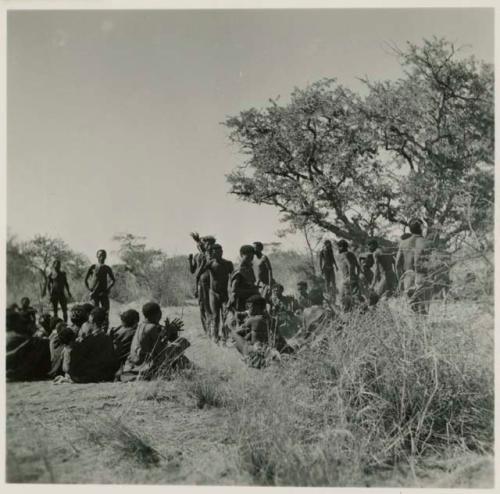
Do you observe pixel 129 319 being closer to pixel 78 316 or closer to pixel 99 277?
pixel 78 316

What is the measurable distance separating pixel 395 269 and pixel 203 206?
3.11 metres

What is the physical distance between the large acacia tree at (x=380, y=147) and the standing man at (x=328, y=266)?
777 millimetres

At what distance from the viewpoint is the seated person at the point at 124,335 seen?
21.8 ft

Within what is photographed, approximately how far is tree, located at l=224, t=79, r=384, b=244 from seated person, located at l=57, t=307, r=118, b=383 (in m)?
4.02

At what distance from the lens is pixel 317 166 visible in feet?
32.1

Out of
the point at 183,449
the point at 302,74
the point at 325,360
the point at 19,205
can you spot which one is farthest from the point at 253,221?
the point at 183,449

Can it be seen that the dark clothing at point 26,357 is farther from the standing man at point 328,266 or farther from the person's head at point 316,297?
the standing man at point 328,266

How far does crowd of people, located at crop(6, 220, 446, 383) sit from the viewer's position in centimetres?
633

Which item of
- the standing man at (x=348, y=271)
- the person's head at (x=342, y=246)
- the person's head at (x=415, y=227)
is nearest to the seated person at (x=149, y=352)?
the standing man at (x=348, y=271)

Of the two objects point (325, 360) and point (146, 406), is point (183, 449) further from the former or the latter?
point (325, 360)

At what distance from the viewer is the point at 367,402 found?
4.93 meters

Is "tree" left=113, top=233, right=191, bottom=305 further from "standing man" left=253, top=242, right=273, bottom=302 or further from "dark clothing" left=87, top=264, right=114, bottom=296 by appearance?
"standing man" left=253, top=242, right=273, bottom=302

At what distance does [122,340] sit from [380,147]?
5.28 metres

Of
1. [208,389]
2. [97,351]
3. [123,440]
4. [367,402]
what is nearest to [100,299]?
[97,351]
